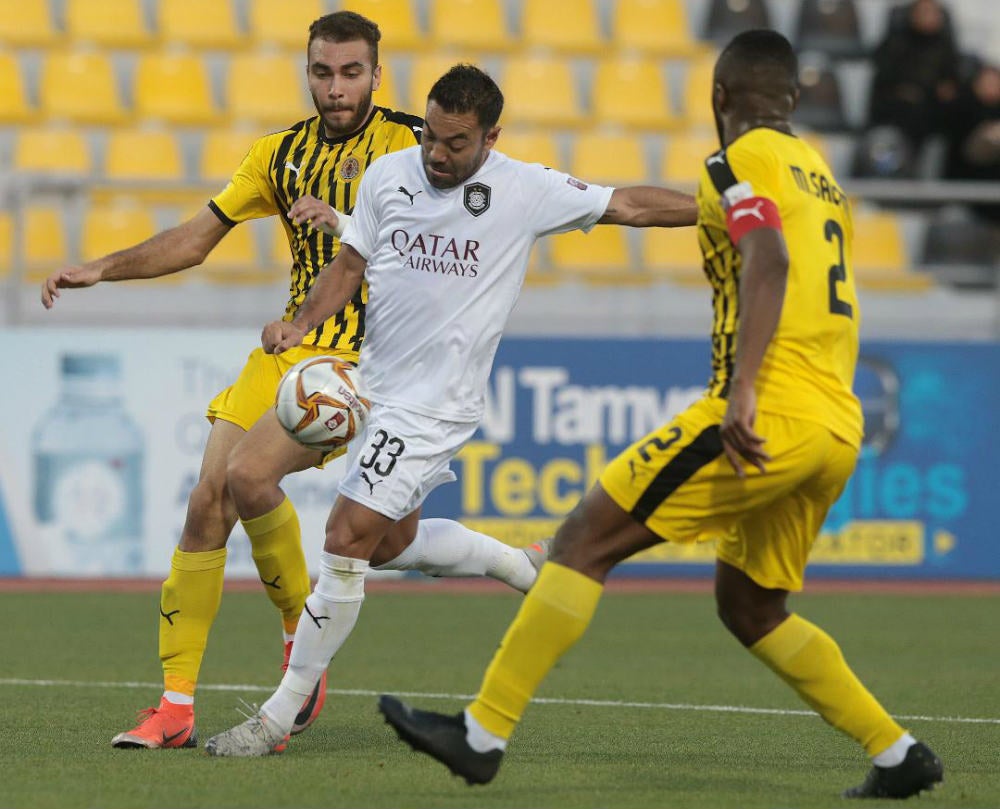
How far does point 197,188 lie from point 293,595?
6.23m

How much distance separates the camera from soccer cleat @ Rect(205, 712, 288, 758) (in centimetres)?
569

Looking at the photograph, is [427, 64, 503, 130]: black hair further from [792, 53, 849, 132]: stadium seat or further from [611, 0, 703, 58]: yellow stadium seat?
[611, 0, 703, 58]: yellow stadium seat

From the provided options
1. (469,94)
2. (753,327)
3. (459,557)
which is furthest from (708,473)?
(459,557)

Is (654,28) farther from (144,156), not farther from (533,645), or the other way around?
(533,645)

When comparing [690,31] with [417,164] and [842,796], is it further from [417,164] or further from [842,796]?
[842,796]

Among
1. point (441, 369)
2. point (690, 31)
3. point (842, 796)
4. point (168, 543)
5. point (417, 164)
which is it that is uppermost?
point (690, 31)

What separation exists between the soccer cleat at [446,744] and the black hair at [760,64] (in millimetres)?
1856

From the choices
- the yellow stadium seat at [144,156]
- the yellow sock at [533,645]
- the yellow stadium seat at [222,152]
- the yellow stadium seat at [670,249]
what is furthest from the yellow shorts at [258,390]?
the yellow stadium seat at [144,156]

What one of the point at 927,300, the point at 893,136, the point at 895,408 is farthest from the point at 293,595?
the point at 893,136

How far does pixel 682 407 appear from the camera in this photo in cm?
1232

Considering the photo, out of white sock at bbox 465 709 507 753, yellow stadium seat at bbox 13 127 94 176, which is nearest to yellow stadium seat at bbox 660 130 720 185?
yellow stadium seat at bbox 13 127 94 176

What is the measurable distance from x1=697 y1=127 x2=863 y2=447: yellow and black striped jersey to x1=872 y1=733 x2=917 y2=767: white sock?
82cm

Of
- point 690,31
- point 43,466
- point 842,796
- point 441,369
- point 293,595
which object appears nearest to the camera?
point 842,796

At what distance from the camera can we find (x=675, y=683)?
7.91 m
